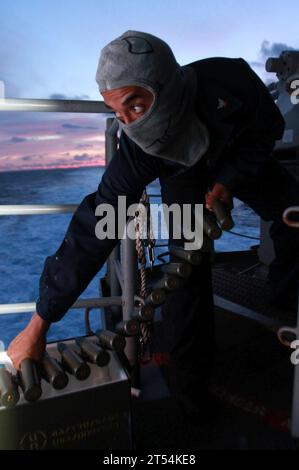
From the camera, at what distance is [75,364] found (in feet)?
2.42

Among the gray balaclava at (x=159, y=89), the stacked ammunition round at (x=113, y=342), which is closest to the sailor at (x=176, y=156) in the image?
the gray balaclava at (x=159, y=89)

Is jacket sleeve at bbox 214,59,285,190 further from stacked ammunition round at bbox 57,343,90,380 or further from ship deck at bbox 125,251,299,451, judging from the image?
ship deck at bbox 125,251,299,451

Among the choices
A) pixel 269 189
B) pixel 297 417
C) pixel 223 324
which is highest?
pixel 269 189

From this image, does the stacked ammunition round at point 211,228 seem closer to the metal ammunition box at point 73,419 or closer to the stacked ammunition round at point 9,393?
the metal ammunition box at point 73,419

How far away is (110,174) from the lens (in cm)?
94

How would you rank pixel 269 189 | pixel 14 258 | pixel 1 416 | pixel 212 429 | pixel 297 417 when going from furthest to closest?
1. pixel 14 258
2. pixel 269 189
3. pixel 212 429
4. pixel 297 417
5. pixel 1 416

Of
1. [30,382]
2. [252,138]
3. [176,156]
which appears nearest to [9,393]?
[30,382]

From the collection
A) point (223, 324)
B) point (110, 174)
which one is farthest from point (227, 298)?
point (110, 174)

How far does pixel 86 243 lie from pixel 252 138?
1.46ft

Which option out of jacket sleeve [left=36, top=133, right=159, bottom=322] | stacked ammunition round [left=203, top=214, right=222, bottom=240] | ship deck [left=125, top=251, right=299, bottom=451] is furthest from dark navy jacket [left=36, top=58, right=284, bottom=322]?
ship deck [left=125, top=251, right=299, bottom=451]

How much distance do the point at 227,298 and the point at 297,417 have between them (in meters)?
0.77

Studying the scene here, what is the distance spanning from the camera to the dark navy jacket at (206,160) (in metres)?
0.86

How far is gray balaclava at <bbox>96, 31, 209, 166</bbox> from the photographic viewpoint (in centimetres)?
73

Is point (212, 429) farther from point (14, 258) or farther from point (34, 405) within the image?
point (14, 258)
